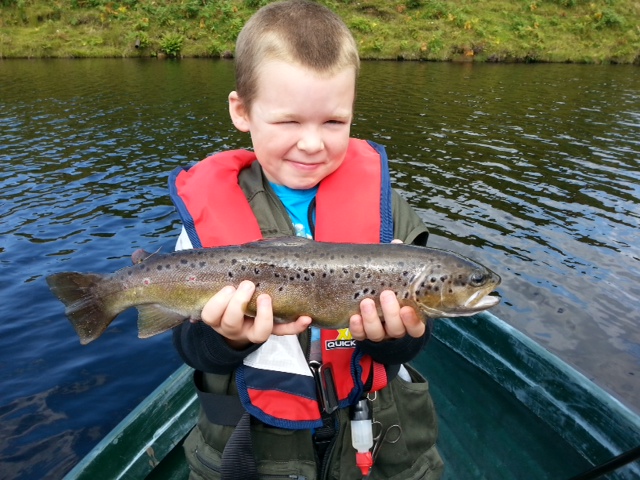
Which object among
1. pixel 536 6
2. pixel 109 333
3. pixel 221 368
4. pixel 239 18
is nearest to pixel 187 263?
pixel 221 368

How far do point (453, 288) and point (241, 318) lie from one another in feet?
4.25

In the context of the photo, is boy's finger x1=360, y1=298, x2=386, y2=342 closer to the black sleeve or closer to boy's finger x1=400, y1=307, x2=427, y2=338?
boy's finger x1=400, y1=307, x2=427, y2=338

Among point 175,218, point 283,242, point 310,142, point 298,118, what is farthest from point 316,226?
point 175,218

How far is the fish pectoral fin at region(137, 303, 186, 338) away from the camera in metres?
3.25

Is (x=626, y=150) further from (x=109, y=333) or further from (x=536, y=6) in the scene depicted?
(x=536, y=6)

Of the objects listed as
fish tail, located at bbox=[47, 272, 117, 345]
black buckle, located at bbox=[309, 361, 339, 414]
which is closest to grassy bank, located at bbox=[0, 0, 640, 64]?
fish tail, located at bbox=[47, 272, 117, 345]

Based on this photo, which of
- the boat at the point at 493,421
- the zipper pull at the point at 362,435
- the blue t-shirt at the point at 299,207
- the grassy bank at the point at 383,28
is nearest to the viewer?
the zipper pull at the point at 362,435

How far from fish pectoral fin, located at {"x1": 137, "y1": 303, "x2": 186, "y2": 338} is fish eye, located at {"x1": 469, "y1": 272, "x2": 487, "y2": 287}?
180cm

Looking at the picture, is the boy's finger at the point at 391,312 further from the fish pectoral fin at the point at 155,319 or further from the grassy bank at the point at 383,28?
the grassy bank at the point at 383,28

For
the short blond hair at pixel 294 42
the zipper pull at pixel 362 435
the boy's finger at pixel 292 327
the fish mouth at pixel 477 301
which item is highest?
the short blond hair at pixel 294 42

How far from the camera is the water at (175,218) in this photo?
299 inches

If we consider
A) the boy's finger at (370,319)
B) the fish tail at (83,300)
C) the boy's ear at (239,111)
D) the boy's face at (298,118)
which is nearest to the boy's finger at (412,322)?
the boy's finger at (370,319)

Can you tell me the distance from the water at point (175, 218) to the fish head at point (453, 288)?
17.1ft

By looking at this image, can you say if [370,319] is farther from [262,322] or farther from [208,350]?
[208,350]
